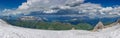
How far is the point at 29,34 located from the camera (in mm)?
973

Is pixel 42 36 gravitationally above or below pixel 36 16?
above

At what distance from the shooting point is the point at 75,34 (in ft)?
3.36

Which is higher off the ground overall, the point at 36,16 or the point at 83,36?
the point at 83,36

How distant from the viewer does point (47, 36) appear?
3.21 ft

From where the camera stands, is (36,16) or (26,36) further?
(36,16)

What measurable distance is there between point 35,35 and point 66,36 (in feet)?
0.39

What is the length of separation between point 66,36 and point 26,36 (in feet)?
0.50

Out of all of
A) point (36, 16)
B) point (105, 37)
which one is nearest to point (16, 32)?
point (105, 37)

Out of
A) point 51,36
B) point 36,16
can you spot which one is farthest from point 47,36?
point 36,16

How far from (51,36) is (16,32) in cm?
13

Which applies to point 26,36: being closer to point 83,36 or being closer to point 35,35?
point 35,35

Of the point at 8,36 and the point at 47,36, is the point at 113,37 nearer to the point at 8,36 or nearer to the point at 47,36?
the point at 47,36

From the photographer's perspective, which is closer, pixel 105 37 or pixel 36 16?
pixel 105 37

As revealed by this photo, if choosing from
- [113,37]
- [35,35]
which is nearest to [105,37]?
[113,37]
